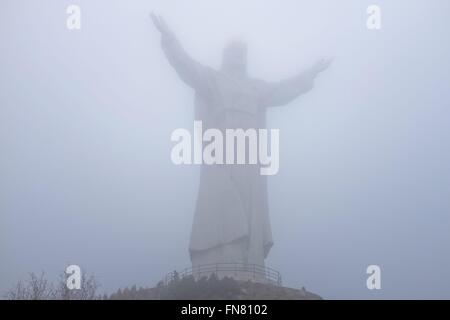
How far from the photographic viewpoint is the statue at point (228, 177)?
31.2 metres

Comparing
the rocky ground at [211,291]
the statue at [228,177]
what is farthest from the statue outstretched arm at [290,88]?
the rocky ground at [211,291]

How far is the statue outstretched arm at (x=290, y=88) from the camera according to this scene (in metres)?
34.3

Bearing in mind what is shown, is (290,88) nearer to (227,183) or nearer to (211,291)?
(227,183)

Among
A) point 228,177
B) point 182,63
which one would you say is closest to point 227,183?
point 228,177

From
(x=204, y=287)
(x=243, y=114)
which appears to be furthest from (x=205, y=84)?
(x=204, y=287)

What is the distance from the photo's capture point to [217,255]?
31.0 meters

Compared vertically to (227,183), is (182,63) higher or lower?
higher

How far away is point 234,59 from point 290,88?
8.51 feet

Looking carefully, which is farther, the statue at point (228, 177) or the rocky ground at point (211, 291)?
the statue at point (228, 177)

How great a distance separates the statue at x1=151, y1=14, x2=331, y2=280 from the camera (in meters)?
31.2

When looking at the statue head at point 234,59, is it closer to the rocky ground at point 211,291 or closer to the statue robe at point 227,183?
the statue robe at point 227,183

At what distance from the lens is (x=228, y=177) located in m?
31.9

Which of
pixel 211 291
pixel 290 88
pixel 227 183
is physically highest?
pixel 290 88

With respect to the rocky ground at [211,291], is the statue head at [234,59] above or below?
above
